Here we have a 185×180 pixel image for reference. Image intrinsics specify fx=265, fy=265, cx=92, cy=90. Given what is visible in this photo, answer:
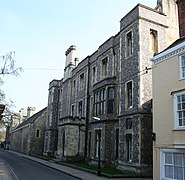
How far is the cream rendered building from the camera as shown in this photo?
13906 mm

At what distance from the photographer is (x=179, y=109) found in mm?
14125

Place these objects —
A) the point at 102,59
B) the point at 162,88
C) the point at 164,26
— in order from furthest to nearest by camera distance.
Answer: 1. the point at 102,59
2. the point at 164,26
3. the point at 162,88

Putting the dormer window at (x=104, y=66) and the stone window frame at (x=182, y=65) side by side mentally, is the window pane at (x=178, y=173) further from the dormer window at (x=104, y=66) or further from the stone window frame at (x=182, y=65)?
the dormer window at (x=104, y=66)

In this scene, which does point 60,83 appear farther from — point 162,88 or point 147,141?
point 162,88

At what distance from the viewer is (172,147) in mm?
14164

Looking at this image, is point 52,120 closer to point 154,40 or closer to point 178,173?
point 154,40

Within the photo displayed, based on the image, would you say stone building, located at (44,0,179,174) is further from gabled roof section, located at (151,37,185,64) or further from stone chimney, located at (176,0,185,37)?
stone chimney, located at (176,0,185,37)

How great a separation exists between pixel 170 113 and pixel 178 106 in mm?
706

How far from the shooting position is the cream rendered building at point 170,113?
13.9 meters

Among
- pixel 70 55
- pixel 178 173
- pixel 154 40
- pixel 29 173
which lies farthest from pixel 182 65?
pixel 70 55

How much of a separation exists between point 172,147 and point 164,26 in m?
12.5

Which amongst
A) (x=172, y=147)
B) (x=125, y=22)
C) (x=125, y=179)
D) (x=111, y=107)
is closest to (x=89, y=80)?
(x=111, y=107)

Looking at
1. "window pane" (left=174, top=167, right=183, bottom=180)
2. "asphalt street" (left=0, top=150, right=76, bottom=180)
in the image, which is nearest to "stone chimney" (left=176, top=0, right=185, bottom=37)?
"window pane" (left=174, top=167, right=183, bottom=180)

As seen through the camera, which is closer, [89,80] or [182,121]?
[182,121]
